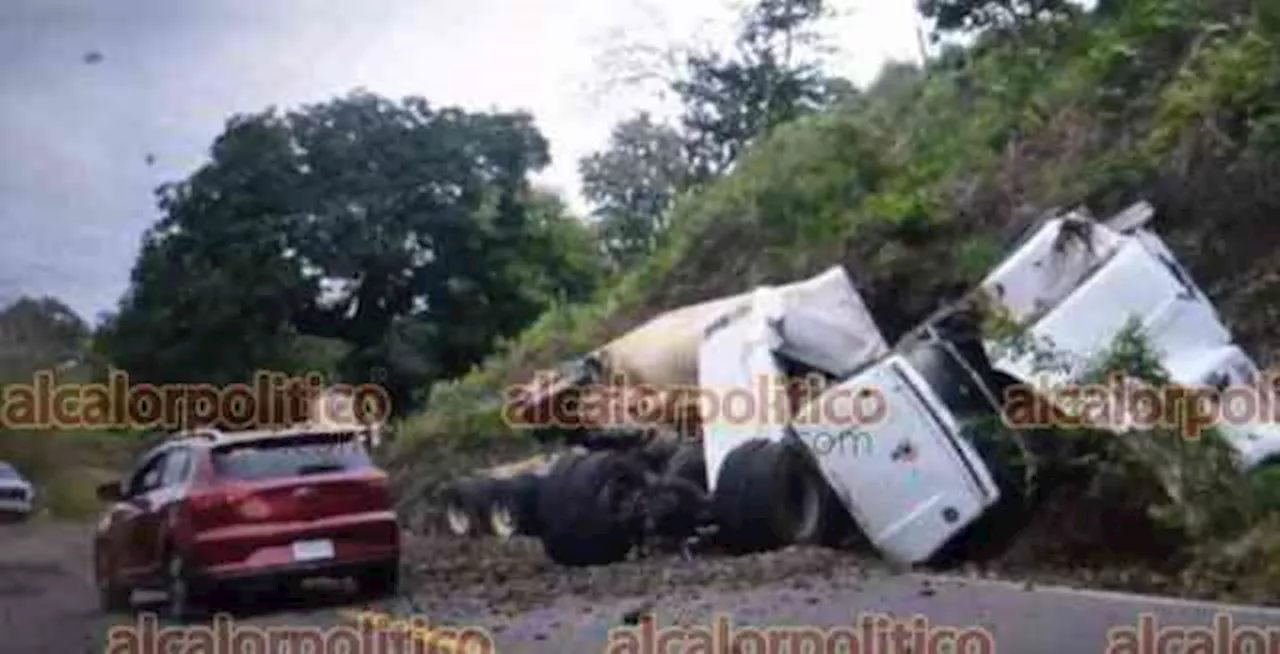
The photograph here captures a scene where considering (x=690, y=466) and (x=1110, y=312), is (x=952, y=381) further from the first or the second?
(x=690, y=466)

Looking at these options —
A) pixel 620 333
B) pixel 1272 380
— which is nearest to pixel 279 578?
pixel 1272 380

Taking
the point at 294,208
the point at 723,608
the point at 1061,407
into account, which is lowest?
the point at 723,608

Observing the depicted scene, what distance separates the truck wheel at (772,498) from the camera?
13.0m

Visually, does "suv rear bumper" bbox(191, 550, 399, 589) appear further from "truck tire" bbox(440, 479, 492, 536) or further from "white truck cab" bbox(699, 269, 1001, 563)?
"truck tire" bbox(440, 479, 492, 536)

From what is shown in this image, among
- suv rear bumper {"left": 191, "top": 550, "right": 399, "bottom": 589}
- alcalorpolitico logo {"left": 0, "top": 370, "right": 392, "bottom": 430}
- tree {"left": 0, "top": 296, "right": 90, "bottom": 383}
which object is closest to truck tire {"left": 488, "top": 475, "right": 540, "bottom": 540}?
alcalorpolitico logo {"left": 0, "top": 370, "right": 392, "bottom": 430}

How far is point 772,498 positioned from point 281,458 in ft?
10.9

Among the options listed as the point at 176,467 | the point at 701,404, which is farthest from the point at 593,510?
the point at 176,467

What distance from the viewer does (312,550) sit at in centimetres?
1248

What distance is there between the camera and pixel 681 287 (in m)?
23.0

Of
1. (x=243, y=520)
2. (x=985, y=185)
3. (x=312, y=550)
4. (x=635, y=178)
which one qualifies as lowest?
(x=312, y=550)

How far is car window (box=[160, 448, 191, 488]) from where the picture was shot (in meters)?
12.6

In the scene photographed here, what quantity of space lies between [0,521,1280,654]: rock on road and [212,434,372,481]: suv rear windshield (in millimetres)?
914

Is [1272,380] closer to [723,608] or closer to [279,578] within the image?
[723,608]

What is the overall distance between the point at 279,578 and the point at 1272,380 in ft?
21.6
